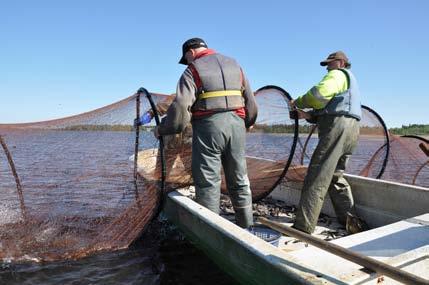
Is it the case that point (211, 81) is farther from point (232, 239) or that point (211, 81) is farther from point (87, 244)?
point (87, 244)

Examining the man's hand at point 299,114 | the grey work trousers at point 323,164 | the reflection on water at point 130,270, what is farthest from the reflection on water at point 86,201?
the man's hand at point 299,114

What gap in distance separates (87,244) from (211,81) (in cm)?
253

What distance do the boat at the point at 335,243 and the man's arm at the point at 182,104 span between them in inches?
37.1

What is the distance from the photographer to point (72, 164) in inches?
223

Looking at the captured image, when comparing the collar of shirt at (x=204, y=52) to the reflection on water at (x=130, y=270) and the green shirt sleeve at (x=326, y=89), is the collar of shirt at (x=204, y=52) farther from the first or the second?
the reflection on water at (x=130, y=270)

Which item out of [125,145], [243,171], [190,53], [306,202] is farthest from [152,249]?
[190,53]

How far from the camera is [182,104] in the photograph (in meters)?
4.37

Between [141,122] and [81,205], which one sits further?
[81,205]

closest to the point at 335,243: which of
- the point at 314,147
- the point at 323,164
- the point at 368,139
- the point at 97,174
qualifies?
the point at 323,164

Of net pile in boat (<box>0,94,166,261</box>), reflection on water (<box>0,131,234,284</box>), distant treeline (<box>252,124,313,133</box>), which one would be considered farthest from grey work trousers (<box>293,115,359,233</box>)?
net pile in boat (<box>0,94,166,261</box>)

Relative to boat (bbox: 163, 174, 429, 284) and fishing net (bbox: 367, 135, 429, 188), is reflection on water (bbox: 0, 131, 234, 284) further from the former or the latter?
fishing net (bbox: 367, 135, 429, 188)

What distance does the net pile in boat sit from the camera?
514 cm

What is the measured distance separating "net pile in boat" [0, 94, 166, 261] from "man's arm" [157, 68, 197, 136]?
109cm

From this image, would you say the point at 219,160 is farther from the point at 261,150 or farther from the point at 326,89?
the point at 261,150
